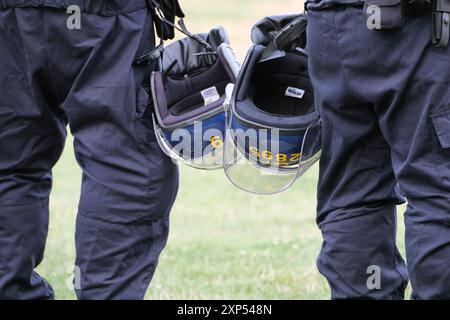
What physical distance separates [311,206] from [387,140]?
11.9 feet

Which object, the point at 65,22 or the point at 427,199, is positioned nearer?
the point at 427,199

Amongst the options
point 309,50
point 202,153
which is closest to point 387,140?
point 309,50

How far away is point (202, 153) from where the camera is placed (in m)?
2.92

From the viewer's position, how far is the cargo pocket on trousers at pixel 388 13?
7.57 ft

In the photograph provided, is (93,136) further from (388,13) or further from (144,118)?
(388,13)

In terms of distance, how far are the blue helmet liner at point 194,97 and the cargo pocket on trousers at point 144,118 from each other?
0.02 m

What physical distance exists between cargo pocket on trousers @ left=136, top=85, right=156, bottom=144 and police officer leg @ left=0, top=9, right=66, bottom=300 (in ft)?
0.95

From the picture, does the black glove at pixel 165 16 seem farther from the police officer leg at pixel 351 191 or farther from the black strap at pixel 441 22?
the black strap at pixel 441 22

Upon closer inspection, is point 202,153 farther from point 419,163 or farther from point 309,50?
point 419,163

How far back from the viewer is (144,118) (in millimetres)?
2885

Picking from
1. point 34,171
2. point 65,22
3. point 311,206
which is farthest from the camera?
point 311,206

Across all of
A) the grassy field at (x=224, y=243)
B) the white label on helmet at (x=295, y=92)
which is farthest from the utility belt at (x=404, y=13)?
the grassy field at (x=224, y=243)

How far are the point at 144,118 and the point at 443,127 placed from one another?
3.31ft

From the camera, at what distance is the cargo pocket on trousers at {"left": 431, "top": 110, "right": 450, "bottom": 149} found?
89.1 inches
